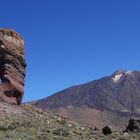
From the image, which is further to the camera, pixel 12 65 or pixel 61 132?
pixel 12 65

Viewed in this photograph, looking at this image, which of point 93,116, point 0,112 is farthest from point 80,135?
point 93,116

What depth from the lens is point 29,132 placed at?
27344 millimetres

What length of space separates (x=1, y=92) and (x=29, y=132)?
12.8 m

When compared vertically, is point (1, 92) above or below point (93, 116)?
below

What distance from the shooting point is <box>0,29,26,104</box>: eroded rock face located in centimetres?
4066

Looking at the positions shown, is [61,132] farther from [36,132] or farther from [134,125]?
[134,125]

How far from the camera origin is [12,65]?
41719 millimetres

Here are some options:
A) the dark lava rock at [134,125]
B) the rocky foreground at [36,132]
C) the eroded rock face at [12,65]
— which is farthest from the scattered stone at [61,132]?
the eroded rock face at [12,65]

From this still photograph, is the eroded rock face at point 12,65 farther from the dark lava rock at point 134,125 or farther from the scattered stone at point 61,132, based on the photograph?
the scattered stone at point 61,132

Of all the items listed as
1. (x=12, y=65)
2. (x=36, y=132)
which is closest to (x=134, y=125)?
(x=36, y=132)

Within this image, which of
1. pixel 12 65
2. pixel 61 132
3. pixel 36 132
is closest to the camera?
pixel 36 132

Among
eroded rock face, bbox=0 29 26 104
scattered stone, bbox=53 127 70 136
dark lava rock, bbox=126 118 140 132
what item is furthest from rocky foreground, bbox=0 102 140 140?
eroded rock face, bbox=0 29 26 104

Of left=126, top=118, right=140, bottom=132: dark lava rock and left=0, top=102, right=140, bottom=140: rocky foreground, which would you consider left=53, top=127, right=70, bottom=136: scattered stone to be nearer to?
left=0, top=102, right=140, bottom=140: rocky foreground

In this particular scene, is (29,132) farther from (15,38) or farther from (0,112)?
(15,38)
